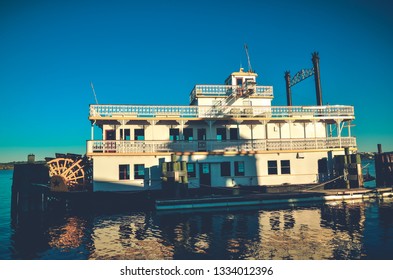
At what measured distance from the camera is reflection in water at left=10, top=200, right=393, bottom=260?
11.2 meters

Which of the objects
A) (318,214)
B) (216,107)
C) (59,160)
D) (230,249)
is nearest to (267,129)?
(216,107)

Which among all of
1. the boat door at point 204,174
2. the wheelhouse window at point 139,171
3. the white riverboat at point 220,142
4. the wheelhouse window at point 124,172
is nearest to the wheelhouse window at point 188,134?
the white riverboat at point 220,142

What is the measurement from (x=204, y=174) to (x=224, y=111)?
5.90 metres

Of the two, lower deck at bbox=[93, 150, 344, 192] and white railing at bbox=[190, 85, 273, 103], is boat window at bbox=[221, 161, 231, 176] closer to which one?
lower deck at bbox=[93, 150, 344, 192]

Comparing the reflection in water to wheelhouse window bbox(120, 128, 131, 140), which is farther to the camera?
wheelhouse window bbox(120, 128, 131, 140)

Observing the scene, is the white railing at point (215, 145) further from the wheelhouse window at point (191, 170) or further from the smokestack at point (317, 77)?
the smokestack at point (317, 77)

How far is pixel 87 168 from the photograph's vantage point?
26.6 m

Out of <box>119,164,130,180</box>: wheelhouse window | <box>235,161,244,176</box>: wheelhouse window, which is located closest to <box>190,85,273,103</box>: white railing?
<box>235,161,244,176</box>: wheelhouse window

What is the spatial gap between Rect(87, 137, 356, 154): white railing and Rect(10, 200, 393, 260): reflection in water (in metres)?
5.06

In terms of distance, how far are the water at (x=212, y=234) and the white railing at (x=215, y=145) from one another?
4944mm
